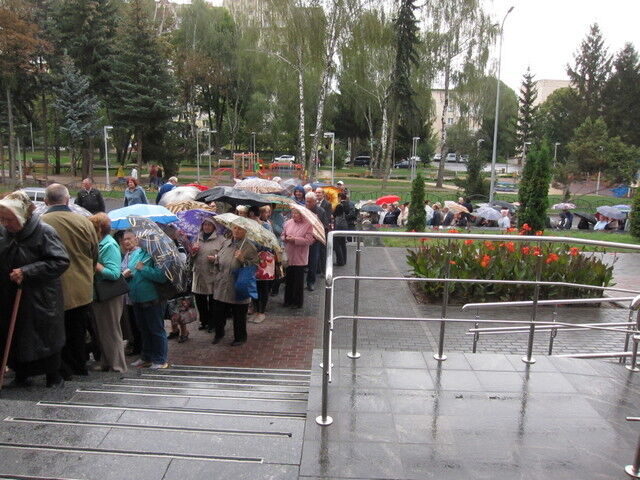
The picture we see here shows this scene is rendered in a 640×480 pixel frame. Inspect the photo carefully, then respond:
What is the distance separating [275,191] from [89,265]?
558 centimetres

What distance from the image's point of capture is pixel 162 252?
198 inches

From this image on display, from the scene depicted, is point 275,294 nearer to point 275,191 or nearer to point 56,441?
point 275,191

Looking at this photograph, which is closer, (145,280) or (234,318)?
(145,280)

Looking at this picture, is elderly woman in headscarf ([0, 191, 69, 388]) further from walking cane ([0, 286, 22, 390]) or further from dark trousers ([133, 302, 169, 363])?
dark trousers ([133, 302, 169, 363])

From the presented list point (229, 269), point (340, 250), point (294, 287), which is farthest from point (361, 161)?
point (229, 269)

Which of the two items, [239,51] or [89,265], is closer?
[89,265]

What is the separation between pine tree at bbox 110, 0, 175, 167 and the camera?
102ft

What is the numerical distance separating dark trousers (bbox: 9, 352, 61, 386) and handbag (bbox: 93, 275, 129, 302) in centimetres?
75

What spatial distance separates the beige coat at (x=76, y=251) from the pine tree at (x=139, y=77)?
96.5 ft

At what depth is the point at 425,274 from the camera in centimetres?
927

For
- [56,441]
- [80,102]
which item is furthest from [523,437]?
[80,102]

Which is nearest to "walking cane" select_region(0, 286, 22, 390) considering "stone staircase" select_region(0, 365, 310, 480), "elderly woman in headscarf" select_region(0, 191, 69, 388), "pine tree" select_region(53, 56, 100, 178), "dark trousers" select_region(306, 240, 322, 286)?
"elderly woman in headscarf" select_region(0, 191, 69, 388)

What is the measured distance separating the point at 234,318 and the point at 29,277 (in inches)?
115

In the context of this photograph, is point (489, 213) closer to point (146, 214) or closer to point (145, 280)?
point (146, 214)
